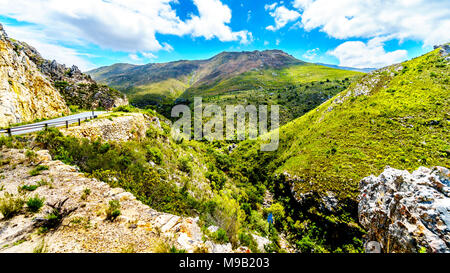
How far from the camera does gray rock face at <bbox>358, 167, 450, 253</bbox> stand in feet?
28.7

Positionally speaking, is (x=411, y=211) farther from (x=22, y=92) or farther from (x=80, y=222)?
(x=22, y=92)

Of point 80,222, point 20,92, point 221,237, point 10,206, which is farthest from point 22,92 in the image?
point 221,237

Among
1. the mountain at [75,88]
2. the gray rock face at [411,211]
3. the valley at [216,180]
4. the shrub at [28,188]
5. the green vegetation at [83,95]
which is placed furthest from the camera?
the mountain at [75,88]

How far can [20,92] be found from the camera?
1703 centimetres

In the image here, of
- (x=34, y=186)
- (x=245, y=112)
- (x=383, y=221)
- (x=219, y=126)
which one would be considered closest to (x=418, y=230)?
(x=383, y=221)

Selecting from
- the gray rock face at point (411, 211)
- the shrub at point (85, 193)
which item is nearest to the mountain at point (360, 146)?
the gray rock face at point (411, 211)

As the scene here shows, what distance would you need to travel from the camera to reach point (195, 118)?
3772 inches

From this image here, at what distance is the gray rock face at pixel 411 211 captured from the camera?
8758mm

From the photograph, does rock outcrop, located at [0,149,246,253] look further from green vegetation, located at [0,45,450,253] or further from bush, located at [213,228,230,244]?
green vegetation, located at [0,45,450,253]

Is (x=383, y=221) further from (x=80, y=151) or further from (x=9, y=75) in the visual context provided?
(x=9, y=75)

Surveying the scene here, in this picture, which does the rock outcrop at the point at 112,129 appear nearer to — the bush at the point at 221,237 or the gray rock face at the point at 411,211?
the bush at the point at 221,237

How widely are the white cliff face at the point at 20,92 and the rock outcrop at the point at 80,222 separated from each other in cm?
1087

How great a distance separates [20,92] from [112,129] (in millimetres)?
13423
